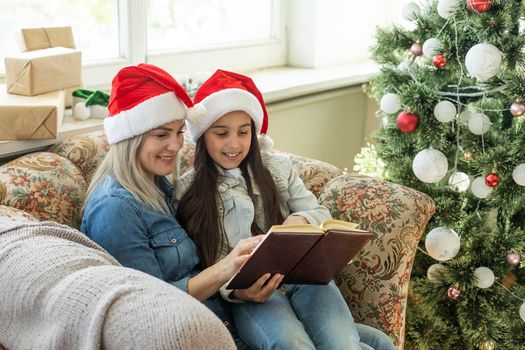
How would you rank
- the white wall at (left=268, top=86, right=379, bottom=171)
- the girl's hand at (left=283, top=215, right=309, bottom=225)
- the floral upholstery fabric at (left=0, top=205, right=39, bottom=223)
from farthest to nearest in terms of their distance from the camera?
1. the white wall at (left=268, top=86, right=379, bottom=171)
2. the girl's hand at (left=283, top=215, right=309, bottom=225)
3. the floral upholstery fabric at (left=0, top=205, right=39, bottom=223)

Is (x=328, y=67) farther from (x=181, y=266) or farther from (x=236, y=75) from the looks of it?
(x=181, y=266)

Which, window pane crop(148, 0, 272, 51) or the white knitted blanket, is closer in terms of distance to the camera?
the white knitted blanket

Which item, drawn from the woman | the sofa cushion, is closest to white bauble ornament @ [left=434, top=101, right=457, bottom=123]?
the sofa cushion

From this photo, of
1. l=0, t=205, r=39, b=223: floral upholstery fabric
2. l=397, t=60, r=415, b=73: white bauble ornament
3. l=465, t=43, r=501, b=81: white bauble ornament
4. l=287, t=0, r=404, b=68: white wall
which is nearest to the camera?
l=0, t=205, r=39, b=223: floral upholstery fabric

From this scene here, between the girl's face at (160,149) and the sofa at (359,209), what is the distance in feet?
0.75

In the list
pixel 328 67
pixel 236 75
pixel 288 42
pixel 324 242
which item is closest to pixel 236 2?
pixel 288 42

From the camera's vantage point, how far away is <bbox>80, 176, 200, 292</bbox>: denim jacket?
4.84 ft

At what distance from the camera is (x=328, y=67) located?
3.16 meters

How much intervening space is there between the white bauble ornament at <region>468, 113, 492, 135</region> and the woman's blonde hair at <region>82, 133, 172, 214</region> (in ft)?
3.35

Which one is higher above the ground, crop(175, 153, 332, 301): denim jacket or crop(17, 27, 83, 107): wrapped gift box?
crop(17, 27, 83, 107): wrapped gift box

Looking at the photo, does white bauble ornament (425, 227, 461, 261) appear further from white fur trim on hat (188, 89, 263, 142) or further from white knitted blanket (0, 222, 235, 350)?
white knitted blanket (0, 222, 235, 350)

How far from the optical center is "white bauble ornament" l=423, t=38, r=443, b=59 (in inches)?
80.8

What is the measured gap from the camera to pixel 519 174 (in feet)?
6.36

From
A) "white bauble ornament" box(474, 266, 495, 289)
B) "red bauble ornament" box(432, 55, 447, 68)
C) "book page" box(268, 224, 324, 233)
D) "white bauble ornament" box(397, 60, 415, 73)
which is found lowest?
"white bauble ornament" box(474, 266, 495, 289)
